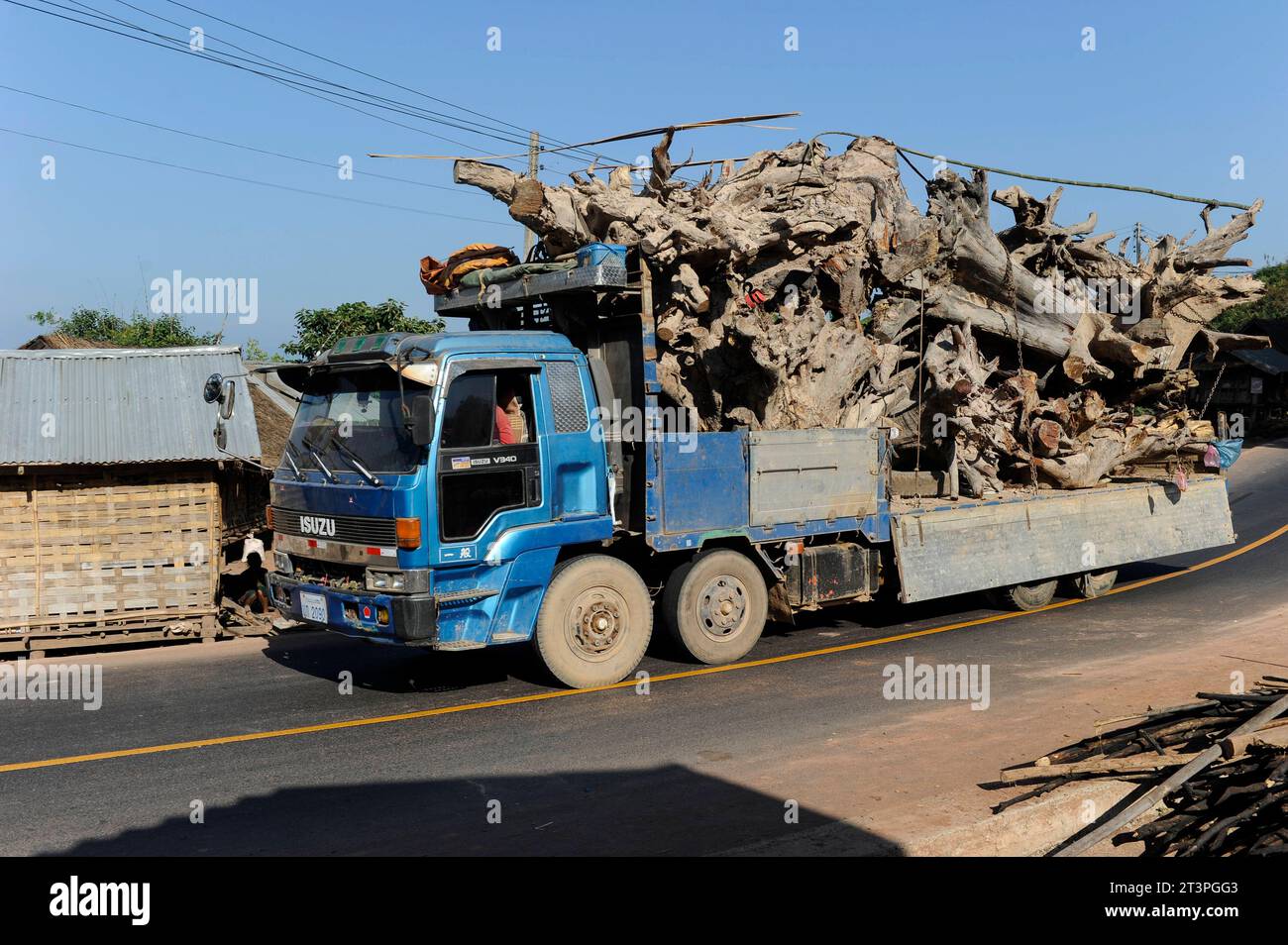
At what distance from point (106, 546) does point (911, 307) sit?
29.3 ft

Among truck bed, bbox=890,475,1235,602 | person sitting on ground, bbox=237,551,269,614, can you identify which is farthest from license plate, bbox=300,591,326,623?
truck bed, bbox=890,475,1235,602

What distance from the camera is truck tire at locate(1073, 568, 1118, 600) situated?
40.5 ft

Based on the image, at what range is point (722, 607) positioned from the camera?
9070 mm

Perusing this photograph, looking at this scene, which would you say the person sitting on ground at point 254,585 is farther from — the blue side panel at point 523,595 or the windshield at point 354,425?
the blue side panel at point 523,595

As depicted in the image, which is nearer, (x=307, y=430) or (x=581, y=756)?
(x=581, y=756)

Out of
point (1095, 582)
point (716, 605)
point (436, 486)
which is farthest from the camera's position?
point (1095, 582)

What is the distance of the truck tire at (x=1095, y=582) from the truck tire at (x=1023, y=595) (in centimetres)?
50

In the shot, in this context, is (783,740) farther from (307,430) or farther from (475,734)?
(307,430)

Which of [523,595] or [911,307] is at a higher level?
[911,307]

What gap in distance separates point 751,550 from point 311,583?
3.78 m

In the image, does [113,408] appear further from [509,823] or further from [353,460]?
[509,823]

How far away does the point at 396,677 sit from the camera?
8.84 meters

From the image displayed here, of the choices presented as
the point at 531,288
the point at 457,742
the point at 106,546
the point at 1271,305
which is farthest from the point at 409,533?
the point at 1271,305
